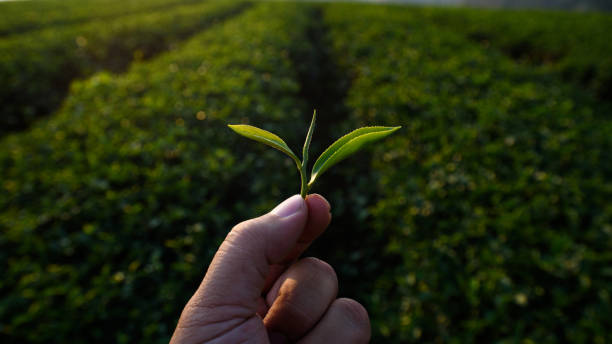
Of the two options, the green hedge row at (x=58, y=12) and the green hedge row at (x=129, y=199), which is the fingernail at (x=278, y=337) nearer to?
the green hedge row at (x=129, y=199)

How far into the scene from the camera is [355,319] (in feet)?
3.64

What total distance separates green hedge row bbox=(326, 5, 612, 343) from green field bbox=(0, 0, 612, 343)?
1cm

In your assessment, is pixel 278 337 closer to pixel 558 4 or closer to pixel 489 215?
pixel 489 215

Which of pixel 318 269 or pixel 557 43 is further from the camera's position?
pixel 557 43

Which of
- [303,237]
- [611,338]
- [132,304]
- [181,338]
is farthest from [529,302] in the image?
[132,304]

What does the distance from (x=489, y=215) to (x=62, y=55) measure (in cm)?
841

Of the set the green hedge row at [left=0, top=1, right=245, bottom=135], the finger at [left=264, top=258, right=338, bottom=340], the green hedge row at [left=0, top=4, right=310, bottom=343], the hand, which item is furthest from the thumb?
the green hedge row at [left=0, top=1, right=245, bottom=135]

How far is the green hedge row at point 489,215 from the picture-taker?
1689 millimetres

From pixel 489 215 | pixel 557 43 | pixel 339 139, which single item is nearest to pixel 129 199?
pixel 339 139

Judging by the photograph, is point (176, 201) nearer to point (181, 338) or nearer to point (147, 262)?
point (147, 262)

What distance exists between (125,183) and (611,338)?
309cm

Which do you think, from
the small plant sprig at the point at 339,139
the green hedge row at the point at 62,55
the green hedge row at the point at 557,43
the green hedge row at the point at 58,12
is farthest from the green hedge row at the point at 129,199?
the green hedge row at the point at 58,12

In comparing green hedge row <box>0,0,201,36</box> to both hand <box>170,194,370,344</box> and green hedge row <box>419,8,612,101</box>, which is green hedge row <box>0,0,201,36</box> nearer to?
hand <box>170,194,370,344</box>

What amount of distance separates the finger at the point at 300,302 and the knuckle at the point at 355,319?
0.16 ft
